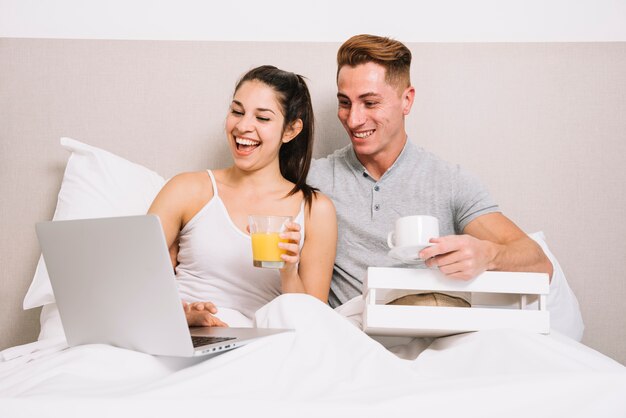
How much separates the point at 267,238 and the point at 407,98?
2.95 feet

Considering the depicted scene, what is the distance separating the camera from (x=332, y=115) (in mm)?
2248

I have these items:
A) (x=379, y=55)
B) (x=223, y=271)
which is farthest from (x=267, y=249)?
(x=379, y=55)

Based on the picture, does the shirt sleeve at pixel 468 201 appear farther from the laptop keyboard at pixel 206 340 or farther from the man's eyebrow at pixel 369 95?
the laptop keyboard at pixel 206 340

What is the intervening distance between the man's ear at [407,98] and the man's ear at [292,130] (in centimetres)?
38

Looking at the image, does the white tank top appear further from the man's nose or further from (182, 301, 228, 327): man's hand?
the man's nose

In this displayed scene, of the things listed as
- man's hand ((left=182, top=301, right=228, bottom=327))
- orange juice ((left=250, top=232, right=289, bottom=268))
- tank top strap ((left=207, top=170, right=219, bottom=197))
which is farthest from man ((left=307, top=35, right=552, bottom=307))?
man's hand ((left=182, top=301, right=228, bottom=327))

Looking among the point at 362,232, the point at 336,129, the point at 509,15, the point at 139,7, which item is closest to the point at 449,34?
the point at 509,15

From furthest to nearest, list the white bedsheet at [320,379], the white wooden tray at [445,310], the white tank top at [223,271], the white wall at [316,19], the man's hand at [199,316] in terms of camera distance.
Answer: the white wall at [316,19], the white tank top at [223,271], the man's hand at [199,316], the white wooden tray at [445,310], the white bedsheet at [320,379]

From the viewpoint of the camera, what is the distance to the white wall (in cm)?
232

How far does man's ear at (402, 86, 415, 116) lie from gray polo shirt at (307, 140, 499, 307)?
16cm

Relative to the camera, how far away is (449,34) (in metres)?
2.33

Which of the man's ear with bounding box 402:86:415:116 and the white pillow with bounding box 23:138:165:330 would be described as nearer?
the white pillow with bounding box 23:138:165:330

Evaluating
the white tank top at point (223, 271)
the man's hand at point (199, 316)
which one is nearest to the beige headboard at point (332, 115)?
the white tank top at point (223, 271)

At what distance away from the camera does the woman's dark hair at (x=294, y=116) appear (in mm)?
1893
